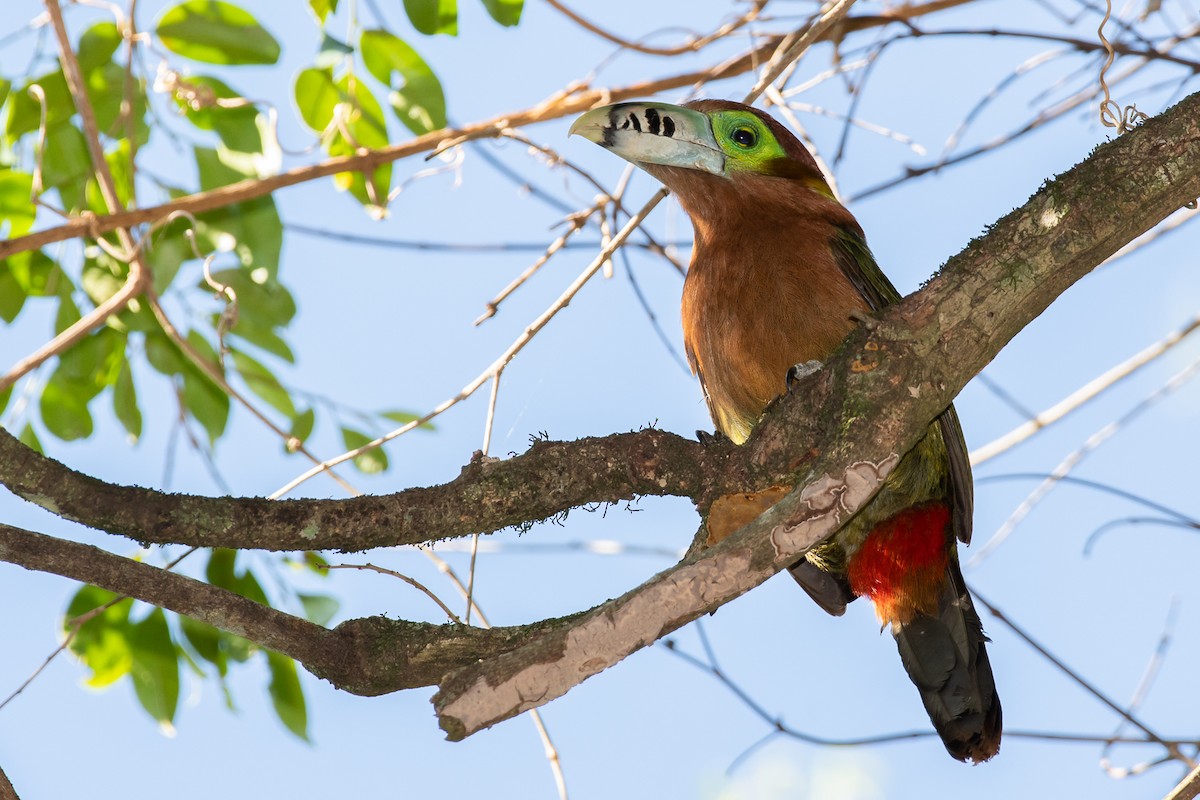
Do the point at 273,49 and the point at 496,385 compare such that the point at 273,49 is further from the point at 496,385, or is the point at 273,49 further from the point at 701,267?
the point at 701,267

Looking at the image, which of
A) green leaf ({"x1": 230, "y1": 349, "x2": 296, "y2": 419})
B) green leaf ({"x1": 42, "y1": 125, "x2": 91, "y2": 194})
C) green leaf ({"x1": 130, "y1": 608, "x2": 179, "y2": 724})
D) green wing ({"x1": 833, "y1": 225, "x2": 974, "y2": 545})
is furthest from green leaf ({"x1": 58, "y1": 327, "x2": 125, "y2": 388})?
green wing ({"x1": 833, "y1": 225, "x2": 974, "y2": 545})

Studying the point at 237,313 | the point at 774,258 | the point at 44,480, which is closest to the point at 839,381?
the point at 774,258

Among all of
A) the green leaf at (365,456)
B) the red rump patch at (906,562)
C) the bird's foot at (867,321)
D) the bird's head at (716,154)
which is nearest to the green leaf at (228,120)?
the green leaf at (365,456)

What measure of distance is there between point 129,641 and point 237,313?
3.03ft

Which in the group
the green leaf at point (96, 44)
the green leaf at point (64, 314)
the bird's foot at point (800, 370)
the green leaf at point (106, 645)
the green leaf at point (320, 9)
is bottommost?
the green leaf at point (106, 645)

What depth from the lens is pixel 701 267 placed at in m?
3.12

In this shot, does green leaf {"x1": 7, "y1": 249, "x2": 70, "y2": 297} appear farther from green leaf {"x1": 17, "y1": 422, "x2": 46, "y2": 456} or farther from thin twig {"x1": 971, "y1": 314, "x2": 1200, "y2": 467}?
thin twig {"x1": 971, "y1": 314, "x2": 1200, "y2": 467}

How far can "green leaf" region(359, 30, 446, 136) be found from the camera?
3.11 metres

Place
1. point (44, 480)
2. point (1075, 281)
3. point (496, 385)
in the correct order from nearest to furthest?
point (44, 480) < point (1075, 281) < point (496, 385)

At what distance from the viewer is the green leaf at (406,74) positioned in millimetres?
3111

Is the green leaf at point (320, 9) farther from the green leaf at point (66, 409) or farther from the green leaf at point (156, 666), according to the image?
the green leaf at point (156, 666)

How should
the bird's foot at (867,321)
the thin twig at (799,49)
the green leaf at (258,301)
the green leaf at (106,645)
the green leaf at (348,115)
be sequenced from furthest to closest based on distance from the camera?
the green leaf at (258,301) → the green leaf at (348,115) → the green leaf at (106,645) → the thin twig at (799,49) → the bird's foot at (867,321)

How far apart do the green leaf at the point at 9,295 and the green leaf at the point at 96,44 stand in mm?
589

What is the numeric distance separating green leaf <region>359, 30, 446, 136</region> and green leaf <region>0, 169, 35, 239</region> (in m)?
0.96
